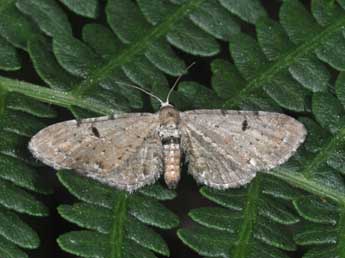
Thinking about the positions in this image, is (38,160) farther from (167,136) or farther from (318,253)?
(318,253)

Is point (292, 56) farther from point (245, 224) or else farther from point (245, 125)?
point (245, 224)

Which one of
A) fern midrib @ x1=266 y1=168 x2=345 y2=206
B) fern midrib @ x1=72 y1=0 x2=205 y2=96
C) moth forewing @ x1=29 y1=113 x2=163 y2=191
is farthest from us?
fern midrib @ x1=72 y1=0 x2=205 y2=96

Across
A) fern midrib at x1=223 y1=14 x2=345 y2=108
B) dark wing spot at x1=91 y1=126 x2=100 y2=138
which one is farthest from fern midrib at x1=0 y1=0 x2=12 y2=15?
fern midrib at x1=223 y1=14 x2=345 y2=108

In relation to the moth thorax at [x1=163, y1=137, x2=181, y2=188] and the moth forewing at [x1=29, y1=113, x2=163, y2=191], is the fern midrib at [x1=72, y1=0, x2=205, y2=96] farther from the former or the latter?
the moth thorax at [x1=163, y1=137, x2=181, y2=188]

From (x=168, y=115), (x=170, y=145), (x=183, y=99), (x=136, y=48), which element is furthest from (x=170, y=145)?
(x=136, y=48)

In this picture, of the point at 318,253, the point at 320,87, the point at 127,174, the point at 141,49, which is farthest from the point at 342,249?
the point at 141,49

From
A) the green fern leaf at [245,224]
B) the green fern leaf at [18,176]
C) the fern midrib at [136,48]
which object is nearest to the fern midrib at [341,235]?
the green fern leaf at [245,224]
